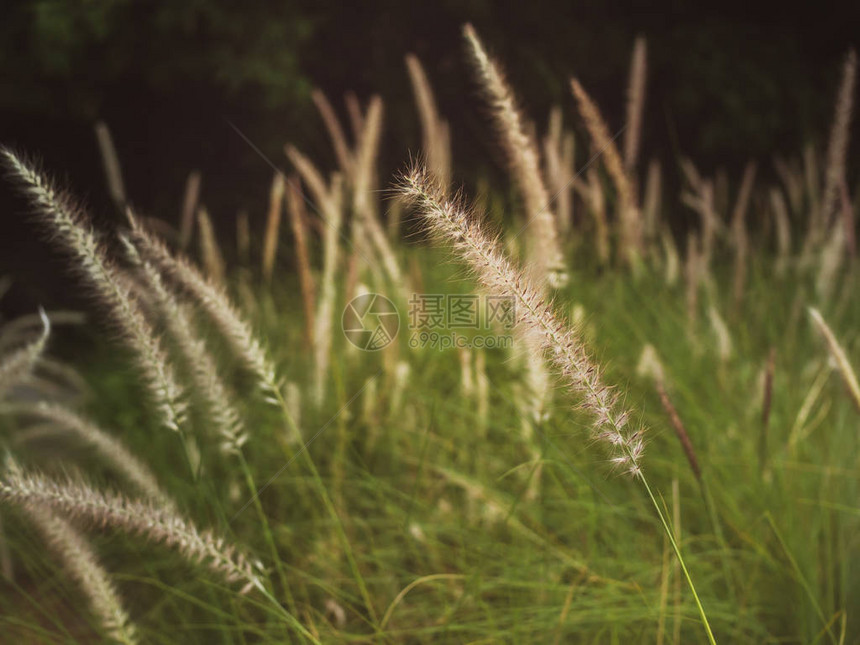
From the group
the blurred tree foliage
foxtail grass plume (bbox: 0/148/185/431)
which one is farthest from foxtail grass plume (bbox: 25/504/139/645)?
the blurred tree foliage

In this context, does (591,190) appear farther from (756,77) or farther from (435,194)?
(756,77)

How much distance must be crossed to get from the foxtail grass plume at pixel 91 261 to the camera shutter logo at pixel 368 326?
1197mm

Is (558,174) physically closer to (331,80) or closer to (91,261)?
(91,261)

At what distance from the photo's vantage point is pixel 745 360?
223 cm

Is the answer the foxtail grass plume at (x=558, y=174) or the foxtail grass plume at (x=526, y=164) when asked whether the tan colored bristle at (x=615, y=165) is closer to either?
the foxtail grass plume at (x=558, y=174)

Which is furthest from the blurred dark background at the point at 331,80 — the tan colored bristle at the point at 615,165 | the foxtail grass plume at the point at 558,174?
the tan colored bristle at the point at 615,165

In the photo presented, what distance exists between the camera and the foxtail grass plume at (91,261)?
99 cm

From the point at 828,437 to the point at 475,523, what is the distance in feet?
3.15

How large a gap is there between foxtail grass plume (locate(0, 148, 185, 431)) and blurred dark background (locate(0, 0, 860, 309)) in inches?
112

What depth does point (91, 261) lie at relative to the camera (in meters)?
1.01

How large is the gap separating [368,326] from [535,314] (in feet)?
5.63

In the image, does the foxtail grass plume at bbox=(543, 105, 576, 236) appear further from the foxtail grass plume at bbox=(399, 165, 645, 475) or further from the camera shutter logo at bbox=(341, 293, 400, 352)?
the foxtail grass plume at bbox=(399, 165, 645, 475)

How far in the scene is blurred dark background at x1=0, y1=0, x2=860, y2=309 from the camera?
12.2ft

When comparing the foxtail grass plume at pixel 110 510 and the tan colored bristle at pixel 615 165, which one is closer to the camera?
the foxtail grass plume at pixel 110 510
